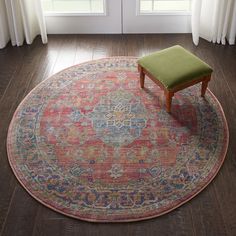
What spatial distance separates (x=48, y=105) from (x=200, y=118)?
1.28 m

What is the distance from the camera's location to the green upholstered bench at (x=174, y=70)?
2.88 m

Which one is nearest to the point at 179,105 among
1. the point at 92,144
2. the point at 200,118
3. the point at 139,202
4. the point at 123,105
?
the point at 200,118

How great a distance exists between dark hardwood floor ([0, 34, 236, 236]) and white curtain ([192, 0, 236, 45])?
0.11 m

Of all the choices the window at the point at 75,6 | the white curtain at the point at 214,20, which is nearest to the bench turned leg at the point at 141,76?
the white curtain at the point at 214,20

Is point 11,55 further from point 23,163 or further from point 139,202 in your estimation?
point 139,202

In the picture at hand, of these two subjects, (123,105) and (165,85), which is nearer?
(165,85)

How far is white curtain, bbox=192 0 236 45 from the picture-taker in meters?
3.76

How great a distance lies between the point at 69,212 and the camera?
2.34 m

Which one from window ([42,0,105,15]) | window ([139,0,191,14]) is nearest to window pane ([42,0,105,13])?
window ([42,0,105,15])

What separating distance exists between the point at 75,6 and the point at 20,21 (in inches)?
23.8

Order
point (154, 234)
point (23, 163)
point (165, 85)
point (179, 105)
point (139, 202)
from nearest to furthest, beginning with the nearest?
point (154, 234), point (139, 202), point (23, 163), point (165, 85), point (179, 105)

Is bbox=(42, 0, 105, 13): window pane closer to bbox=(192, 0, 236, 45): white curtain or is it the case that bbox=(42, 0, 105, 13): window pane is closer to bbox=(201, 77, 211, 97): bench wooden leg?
bbox=(192, 0, 236, 45): white curtain

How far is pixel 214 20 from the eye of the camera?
386 centimetres

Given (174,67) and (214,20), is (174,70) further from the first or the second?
(214,20)
